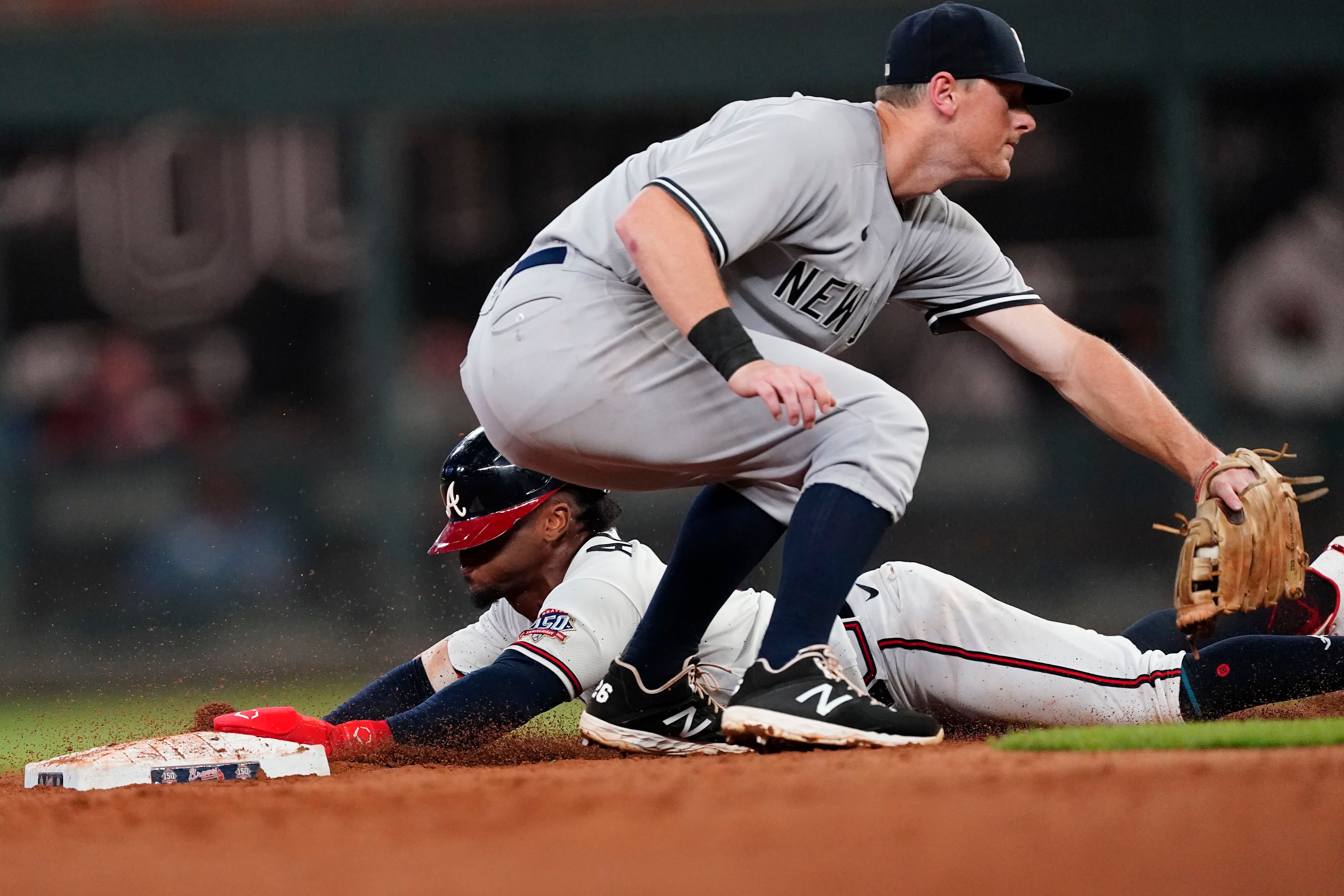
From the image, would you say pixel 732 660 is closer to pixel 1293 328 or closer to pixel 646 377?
pixel 646 377

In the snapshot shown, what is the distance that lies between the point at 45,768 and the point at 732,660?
131 centimetres

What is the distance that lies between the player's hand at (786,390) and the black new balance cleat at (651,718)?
78 cm

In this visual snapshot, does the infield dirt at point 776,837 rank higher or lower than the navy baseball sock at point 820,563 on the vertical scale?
lower

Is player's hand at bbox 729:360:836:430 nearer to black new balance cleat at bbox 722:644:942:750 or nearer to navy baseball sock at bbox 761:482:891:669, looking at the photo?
navy baseball sock at bbox 761:482:891:669

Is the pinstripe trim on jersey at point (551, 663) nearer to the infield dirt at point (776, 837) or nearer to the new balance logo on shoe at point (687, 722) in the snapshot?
the new balance logo on shoe at point (687, 722)

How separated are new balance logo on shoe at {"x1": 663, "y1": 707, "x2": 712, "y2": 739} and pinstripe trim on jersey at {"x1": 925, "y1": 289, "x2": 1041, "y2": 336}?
90cm

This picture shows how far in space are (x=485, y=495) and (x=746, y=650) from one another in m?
0.64

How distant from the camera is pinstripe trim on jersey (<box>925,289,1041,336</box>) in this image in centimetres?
298

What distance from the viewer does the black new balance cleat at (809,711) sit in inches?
93.0

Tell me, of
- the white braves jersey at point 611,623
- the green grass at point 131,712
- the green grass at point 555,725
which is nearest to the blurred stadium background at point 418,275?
the green grass at point 131,712

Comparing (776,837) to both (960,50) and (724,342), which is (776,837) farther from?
(960,50)

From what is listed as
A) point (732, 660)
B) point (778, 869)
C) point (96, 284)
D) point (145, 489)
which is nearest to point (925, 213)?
point (732, 660)

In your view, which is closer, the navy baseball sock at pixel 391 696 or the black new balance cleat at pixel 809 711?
the black new balance cleat at pixel 809 711

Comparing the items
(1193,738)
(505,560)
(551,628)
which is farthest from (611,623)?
(1193,738)
